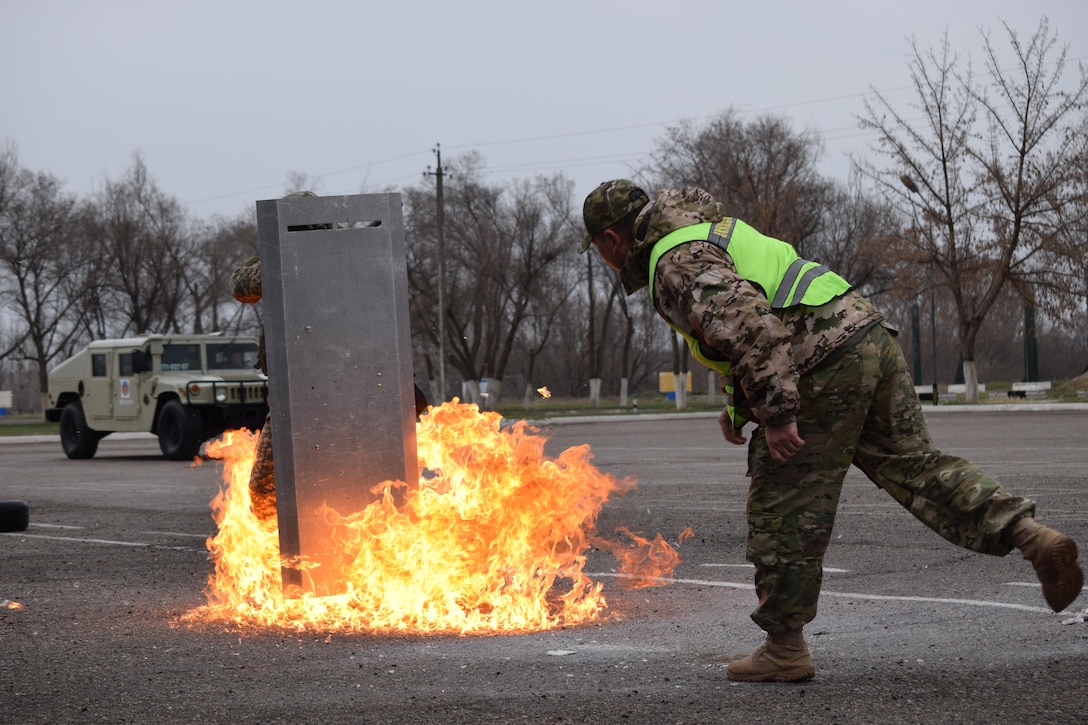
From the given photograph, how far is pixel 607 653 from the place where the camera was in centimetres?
460

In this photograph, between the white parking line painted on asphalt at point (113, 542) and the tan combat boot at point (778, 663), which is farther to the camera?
the white parking line painted on asphalt at point (113, 542)

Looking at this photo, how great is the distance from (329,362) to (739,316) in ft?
7.45

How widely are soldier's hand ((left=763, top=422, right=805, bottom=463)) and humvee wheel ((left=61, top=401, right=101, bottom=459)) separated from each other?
770 inches

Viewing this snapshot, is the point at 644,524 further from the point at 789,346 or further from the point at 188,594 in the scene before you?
the point at 789,346

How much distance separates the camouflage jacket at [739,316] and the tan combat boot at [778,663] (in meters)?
0.75

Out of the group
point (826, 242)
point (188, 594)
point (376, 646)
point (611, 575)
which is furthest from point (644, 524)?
point (826, 242)

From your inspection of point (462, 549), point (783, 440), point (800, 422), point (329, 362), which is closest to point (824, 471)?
point (800, 422)

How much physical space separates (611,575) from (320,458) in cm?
202

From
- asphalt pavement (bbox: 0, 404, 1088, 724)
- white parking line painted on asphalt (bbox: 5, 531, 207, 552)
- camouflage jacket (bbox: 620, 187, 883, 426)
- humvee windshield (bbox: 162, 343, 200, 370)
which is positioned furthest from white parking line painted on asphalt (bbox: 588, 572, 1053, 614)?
humvee windshield (bbox: 162, 343, 200, 370)

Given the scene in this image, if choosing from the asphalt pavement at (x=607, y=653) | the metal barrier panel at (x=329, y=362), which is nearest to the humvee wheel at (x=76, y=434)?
the asphalt pavement at (x=607, y=653)

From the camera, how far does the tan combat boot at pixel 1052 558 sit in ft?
12.2

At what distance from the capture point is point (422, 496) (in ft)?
18.4

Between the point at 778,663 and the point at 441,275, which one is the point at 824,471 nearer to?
the point at 778,663

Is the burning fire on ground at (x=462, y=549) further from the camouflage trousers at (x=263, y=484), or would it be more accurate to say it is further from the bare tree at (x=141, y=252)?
the bare tree at (x=141, y=252)
